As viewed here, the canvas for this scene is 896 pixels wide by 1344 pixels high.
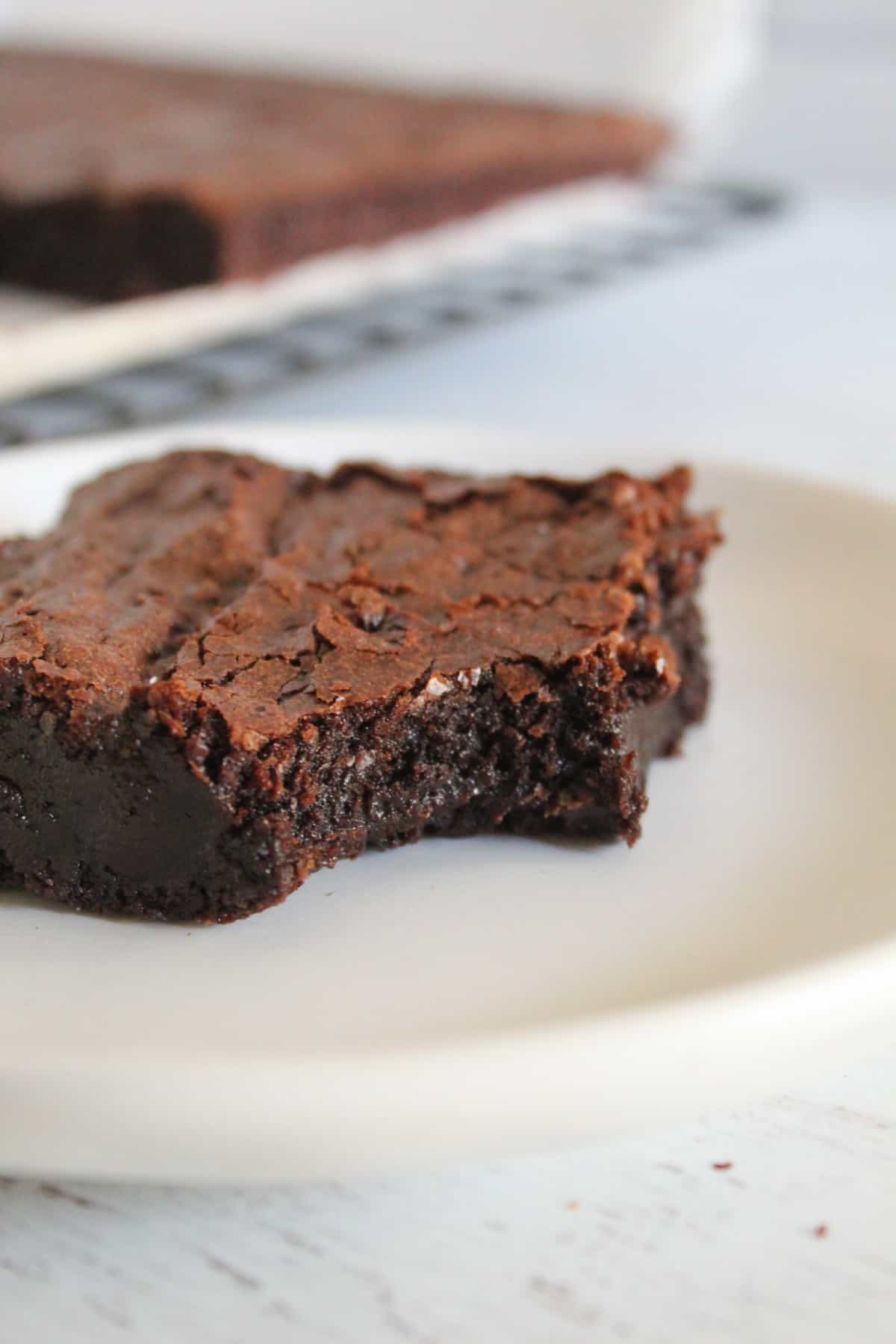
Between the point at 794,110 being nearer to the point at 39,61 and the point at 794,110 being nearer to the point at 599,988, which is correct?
the point at 39,61

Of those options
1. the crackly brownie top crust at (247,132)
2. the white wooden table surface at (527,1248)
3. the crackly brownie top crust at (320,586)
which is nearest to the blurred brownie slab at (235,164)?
the crackly brownie top crust at (247,132)

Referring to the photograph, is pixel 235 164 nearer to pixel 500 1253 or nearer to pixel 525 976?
pixel 525 976

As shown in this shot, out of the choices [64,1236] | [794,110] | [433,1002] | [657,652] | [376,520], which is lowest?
[64,1236]

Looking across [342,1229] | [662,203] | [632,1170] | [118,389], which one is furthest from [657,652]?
[662,203]

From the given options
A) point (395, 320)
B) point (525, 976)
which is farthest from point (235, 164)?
point (525, 976)

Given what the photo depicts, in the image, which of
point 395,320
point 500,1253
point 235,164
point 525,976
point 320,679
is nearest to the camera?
point 500,1253
